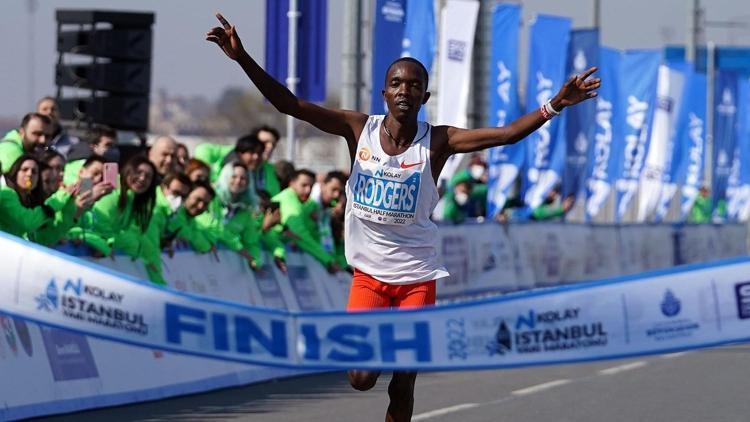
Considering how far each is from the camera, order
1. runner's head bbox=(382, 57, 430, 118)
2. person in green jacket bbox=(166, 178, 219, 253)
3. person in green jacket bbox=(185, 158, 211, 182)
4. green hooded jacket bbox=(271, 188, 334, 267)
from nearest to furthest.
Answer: runner's head bbox=(382, 57, 430, 118)
person in green jacket bbox=(166, 178, 219, 253)
person in green jacket bbox=(185, 158, 211, 182)
green hooded jacket bbox=(271, 188, 334, 267)

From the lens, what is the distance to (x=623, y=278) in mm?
7320

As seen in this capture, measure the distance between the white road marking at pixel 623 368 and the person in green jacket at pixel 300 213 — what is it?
9.29 feet

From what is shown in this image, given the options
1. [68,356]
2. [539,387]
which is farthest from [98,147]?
[539,387]

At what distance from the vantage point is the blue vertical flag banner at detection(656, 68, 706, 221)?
37719 millimetres

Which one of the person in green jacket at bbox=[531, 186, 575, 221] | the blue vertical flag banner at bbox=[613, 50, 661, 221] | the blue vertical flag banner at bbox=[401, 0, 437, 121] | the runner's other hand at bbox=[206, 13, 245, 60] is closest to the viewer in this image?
the runner's other hand at bbox=[206, 13, 245, 60]

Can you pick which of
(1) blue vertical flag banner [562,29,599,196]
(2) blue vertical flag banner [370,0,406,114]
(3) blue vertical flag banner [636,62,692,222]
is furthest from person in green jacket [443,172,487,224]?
(3) blue vertical flag banner [636,62,692,222]

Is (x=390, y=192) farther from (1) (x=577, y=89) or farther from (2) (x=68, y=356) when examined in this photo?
(2) (x=68, y=356)

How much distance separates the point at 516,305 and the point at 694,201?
108ft

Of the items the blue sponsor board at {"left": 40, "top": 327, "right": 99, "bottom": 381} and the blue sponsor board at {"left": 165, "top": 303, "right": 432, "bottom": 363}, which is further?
the blue sponsor board at {"left": 40, "top": 327, "right": 99, "bottom": 381}

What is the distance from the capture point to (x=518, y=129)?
8.67 metres

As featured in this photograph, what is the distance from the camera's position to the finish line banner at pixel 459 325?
7250 mm

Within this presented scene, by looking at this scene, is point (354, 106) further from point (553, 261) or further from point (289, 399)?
point (289, 399)

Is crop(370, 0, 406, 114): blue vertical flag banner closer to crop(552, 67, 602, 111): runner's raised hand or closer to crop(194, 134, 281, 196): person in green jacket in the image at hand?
crop(194, 134, 281, 196): person in green jacket

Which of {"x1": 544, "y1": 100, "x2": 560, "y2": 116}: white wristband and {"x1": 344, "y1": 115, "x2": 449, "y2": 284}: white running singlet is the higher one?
{"x1": 544, "y1": 100, "x2": 560, "y2": 116}: white wristband
